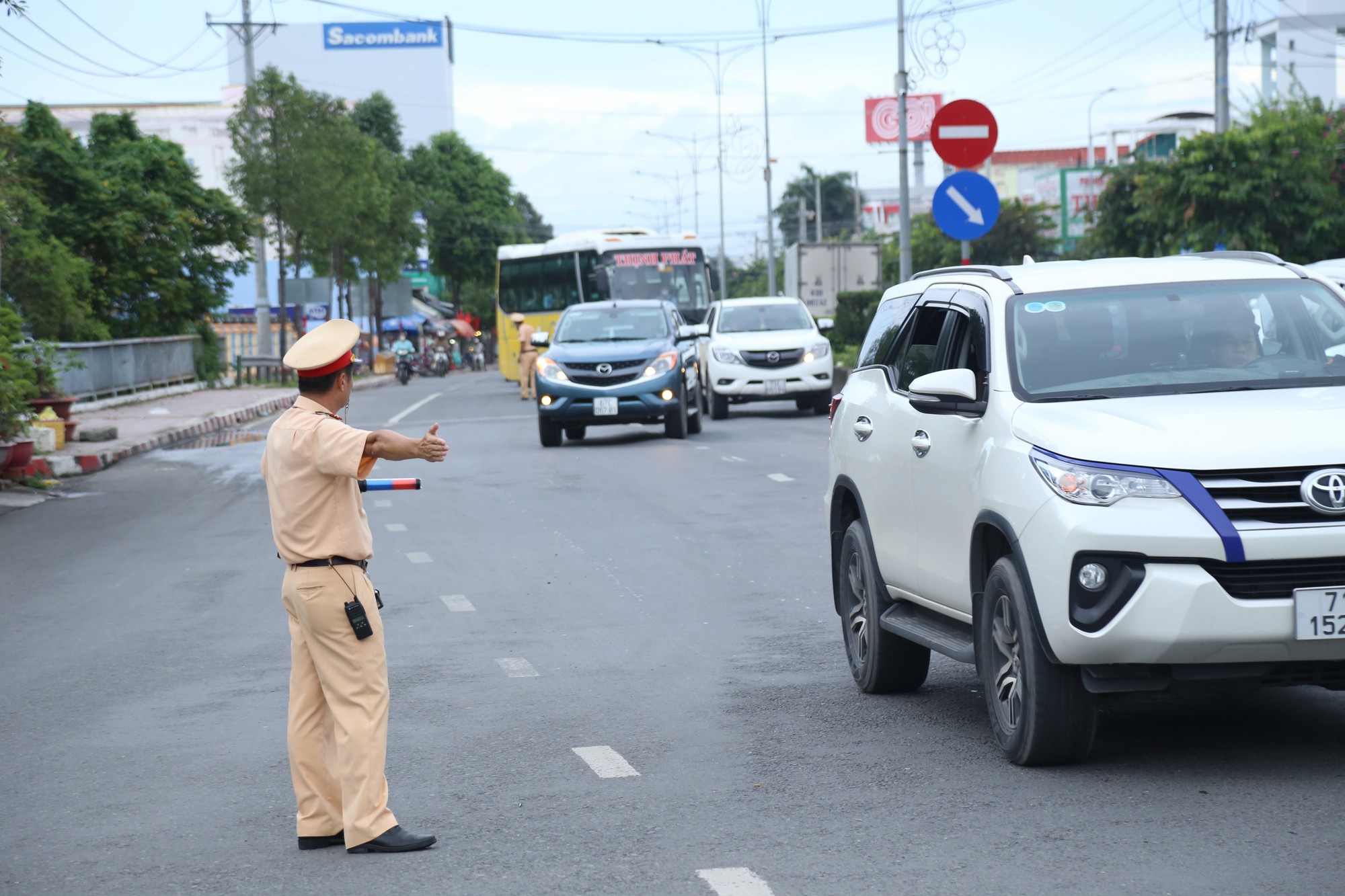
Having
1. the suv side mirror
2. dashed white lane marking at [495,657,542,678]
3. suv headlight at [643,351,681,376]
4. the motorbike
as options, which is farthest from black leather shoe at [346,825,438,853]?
the motorbike

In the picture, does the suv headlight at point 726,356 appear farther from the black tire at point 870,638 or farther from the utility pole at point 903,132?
the black tire at point 870,638

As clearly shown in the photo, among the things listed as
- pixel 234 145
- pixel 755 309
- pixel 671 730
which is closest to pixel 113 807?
pixel 671 730

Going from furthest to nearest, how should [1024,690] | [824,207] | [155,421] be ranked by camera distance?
1. [824,207]
2. [155,421]
3. [1024,690]

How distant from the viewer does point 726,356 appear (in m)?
26.2

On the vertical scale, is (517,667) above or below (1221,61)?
below

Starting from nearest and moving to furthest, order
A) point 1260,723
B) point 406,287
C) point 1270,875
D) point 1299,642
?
point 1270,875, point 1299,642, point 1260,723, point 406,287

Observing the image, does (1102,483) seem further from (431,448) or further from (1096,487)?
(431,448)

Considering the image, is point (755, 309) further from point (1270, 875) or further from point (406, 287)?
point (406, 287)

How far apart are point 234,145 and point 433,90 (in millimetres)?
95501

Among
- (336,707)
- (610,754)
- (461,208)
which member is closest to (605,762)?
(610,754)

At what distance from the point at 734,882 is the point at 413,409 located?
29594 mm

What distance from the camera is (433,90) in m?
146

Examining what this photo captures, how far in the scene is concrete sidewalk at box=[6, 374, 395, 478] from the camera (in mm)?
21578

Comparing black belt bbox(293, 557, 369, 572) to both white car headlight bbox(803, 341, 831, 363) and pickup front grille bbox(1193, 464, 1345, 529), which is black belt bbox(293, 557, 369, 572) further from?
white car headlight bbox(803, 341, 831, 363)
